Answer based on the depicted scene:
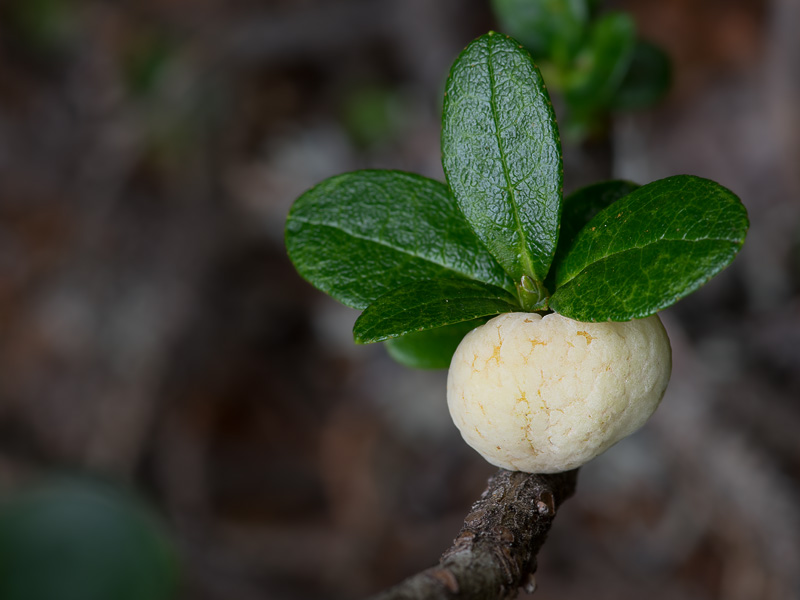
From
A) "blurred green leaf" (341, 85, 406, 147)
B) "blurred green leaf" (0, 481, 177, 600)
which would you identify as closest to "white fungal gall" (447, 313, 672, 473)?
"blurred green leaf" (0, 481, 177, 600)

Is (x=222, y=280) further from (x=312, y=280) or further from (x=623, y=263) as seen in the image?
(x=623, y=263)

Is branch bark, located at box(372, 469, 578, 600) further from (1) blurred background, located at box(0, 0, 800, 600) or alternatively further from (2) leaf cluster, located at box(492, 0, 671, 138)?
(1) blurred background, located at box(0, 0, 800, 600)

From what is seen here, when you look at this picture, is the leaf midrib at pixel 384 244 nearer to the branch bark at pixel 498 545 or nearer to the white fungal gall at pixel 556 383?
the white fungal gall at pixel 556 383

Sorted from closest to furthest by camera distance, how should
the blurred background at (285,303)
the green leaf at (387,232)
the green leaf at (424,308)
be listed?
the green leaf at (424,308), the green leaf at (387,232), the blurred background at (285,303)

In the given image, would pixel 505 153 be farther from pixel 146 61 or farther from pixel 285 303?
pixel 146 61

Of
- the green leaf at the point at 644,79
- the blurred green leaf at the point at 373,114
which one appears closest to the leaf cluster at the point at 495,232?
the green leaf at the point at 644,79

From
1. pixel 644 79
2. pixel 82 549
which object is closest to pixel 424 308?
pixel 644 79
